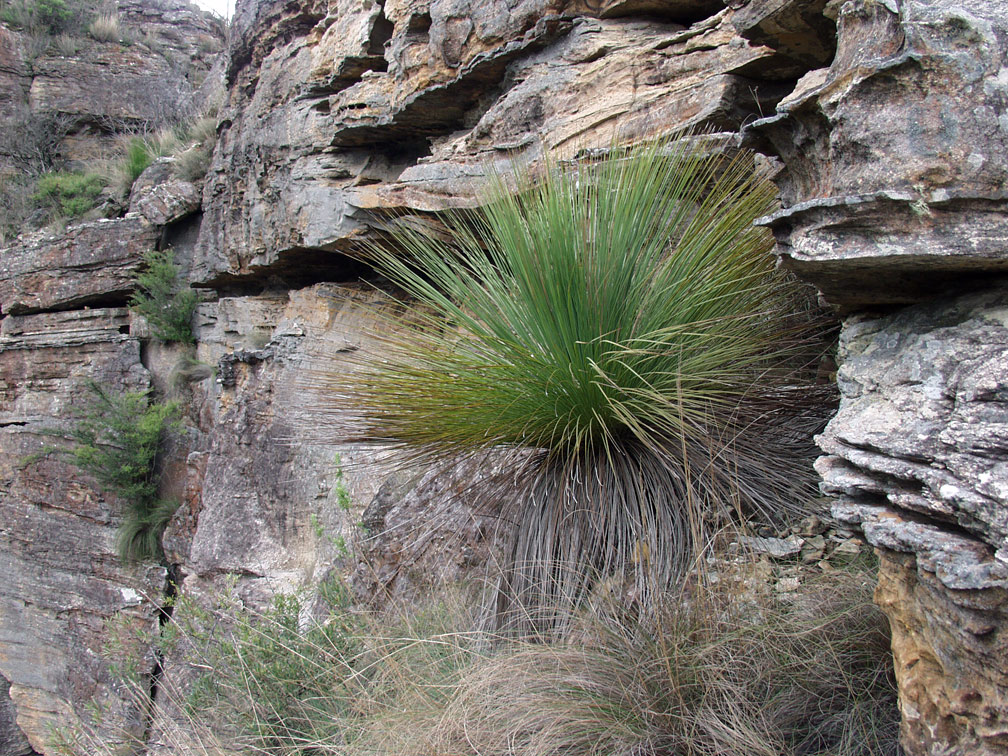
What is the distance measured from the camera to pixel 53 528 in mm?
7500

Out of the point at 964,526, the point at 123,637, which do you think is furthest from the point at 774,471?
the point at 123,637

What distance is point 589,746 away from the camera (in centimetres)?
169

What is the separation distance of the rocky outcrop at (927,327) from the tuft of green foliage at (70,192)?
29.3 ft

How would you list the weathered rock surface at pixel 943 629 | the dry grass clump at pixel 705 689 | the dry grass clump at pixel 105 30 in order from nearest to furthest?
the weathered rock surface at pixel 943 629 → the dry grass clump at pixel 705 689 → the dry grass clump at pixel 105 30

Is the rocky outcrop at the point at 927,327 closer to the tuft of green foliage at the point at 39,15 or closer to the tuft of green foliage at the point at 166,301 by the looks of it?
the tuft of green foliage at the point at 166,301

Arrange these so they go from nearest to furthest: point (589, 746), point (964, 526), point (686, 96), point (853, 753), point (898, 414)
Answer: point (964, 526) < point (898, 414) < point (853, 753) < point (589, 746) < point (686, 96)

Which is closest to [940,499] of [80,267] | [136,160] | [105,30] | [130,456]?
[130,456]

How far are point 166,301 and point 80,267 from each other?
4.18 feet

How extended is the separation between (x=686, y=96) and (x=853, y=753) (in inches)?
106

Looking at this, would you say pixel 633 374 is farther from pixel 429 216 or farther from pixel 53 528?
pixel 53 528

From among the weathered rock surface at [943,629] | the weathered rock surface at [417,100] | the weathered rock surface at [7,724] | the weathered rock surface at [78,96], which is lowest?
the weathered rock surface at [7,724]

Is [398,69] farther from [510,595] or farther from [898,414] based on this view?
[898,414]

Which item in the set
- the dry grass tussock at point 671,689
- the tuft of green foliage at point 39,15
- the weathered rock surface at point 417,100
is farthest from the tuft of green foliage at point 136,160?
the dry grass tussock at point 671,689

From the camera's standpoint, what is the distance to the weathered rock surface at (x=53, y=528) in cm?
724
